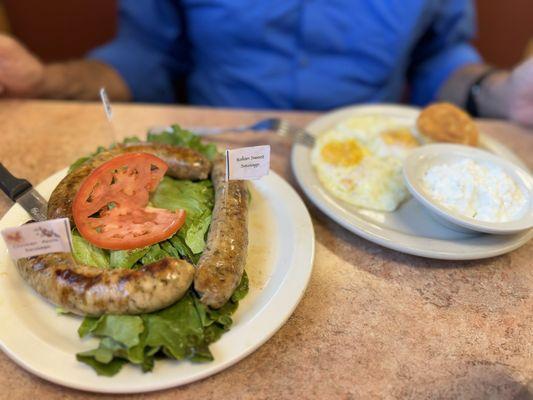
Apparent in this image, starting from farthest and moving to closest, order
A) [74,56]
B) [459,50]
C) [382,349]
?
[74,56], [459,50], [382,349]

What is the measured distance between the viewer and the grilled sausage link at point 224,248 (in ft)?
4.39

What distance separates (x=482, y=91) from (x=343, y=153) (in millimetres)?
1262

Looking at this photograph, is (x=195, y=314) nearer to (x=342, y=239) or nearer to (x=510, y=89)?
(x=342, y=239)

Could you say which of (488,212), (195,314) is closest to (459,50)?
(488,212)

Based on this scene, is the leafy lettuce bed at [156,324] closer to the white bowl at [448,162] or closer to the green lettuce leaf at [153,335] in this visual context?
the green lettuce leaf at [153,335]

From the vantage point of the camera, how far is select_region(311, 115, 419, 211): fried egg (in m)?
1.92

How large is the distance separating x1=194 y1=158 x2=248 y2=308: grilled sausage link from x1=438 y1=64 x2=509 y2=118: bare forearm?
1818mm

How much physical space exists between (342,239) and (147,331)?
0.87 meters

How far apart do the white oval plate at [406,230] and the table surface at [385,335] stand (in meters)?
0.09

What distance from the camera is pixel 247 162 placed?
1558mm

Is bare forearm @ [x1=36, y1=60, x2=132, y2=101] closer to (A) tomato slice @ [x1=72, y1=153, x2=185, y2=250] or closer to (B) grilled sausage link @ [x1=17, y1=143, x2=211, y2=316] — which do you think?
(A) tomato slice @ [x1=72, y1=153, x2=185, y2=250]

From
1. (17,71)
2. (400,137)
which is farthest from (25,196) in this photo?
(400,137)

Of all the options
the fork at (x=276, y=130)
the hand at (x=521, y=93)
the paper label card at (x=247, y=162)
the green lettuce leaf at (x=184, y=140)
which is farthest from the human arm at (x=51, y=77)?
the hand at (x=521, y=93)

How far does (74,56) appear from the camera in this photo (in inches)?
159
